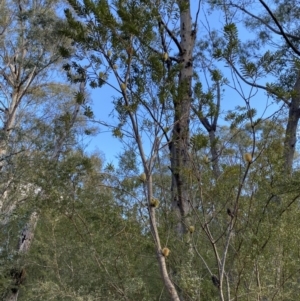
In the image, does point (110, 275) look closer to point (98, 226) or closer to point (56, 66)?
point (98, 226)

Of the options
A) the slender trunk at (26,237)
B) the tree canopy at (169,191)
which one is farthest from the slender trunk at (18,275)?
the tree canopy at (169,191)

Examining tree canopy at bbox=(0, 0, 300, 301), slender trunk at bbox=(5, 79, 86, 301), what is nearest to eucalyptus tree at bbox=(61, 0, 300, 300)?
tree canopy at bbox=(0, 0, 300, 301)

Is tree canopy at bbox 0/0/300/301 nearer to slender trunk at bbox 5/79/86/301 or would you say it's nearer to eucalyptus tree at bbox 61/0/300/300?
eucalyptus tree at bbox 61/0/300/300

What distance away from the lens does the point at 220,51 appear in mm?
2277

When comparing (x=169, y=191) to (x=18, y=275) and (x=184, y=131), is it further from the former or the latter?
(x=18, y=275)

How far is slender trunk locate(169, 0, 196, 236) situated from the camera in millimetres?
2484

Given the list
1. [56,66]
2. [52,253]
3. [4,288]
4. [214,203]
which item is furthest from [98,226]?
[56,66]

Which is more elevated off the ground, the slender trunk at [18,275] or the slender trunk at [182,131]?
the slender trunk at [182,131]

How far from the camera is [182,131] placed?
253 centimetres

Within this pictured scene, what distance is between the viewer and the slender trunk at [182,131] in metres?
2.48

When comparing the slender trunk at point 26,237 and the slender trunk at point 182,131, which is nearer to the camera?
the slender trunk at point 182,131

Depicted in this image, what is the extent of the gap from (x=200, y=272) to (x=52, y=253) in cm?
173

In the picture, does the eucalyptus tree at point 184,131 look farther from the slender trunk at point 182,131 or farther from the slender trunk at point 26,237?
the slender trunk at point 26,237

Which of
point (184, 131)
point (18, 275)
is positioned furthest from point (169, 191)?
point (18, 275)
